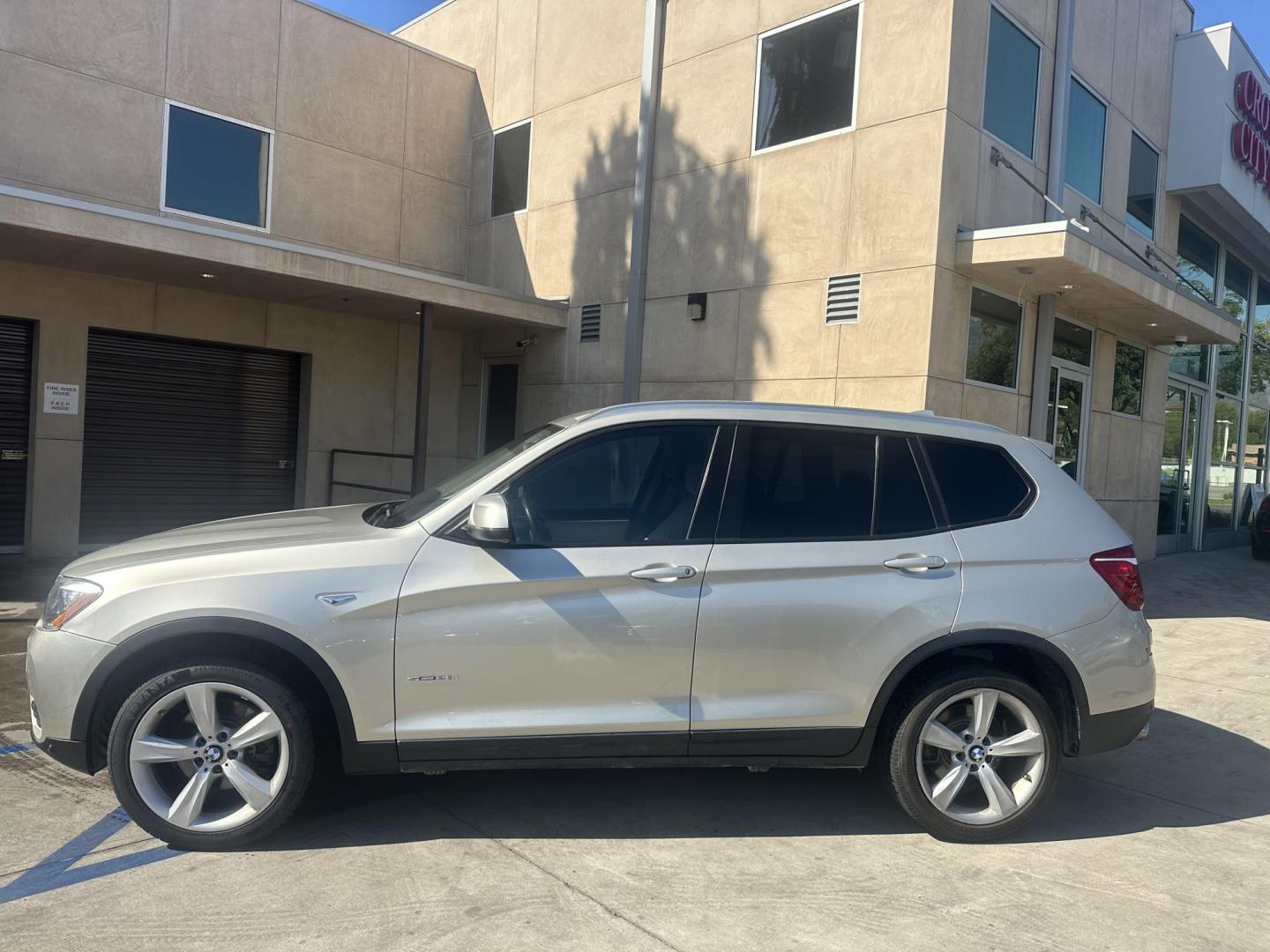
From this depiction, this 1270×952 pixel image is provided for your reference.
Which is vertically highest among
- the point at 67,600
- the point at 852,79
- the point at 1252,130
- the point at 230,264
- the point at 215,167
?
the point at 1252,130

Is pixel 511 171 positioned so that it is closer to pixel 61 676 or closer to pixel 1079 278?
pixel 1079 278

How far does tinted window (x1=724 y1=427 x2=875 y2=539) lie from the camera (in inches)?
154

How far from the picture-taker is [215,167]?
1168cm

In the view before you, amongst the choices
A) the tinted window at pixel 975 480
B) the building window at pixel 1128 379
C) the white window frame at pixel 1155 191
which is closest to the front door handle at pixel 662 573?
the tinted window at pixel 975 480

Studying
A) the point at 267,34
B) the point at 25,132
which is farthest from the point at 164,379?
the point at 267,34

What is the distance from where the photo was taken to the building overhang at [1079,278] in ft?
27.8

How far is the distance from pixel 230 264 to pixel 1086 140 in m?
9.82

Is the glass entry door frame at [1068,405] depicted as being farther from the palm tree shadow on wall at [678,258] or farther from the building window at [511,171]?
the building window at [511,171]

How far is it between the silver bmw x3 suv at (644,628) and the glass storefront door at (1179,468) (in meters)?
11.4

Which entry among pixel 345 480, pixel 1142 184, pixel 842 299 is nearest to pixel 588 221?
pixel 842 299

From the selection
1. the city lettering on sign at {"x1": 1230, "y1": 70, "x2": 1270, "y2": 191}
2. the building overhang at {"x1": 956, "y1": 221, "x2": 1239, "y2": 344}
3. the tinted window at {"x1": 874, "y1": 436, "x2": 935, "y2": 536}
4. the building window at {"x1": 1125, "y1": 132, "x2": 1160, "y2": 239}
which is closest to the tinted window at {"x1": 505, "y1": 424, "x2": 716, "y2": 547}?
the tinted window at {"x1": 874, "y1": 436, "x2": 935, "y2": 536}

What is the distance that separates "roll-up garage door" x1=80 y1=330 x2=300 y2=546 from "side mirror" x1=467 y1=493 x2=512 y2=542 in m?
9.19

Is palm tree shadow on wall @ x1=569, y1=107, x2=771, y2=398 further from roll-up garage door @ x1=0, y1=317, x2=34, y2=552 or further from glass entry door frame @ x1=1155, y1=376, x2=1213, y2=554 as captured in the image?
glass entry door frame @ x1=1155, y1=376, x2=1213, y2=554

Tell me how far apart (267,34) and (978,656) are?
38.8 feet
